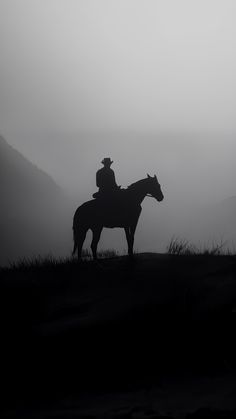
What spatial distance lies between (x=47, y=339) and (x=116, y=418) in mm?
2737

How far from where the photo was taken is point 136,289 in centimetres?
1116

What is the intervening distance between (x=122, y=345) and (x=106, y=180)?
6.02 meters

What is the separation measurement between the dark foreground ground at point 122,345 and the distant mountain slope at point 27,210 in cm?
8711

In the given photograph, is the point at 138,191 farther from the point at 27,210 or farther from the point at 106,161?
the point at 27,210

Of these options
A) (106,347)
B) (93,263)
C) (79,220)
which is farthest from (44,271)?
(106,347)

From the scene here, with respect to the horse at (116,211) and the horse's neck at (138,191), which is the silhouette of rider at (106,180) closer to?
the horse at (116,211)

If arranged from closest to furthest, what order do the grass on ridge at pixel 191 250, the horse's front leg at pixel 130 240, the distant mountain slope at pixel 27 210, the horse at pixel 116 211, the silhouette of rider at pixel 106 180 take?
the horse's front leg at pixel 130 240 → the grass on ridge at pixel 191 250 → the horse at pixel 116 211 → the silhouette of rider at pixel 106 180 → the distant mountain slope at pixel 27 210

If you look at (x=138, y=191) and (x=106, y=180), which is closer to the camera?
(x=138, y=191)

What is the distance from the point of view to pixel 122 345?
32.3ft

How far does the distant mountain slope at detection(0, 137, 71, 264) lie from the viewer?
109000 mm

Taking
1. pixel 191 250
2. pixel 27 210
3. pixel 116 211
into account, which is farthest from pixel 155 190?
pixel 27 210

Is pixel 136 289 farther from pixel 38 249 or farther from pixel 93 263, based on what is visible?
pixel 38 249

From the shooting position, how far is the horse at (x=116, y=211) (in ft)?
45.6

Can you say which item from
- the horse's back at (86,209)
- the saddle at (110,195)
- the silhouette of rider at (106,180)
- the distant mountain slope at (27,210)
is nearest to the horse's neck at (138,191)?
the saddle at (110,195)
